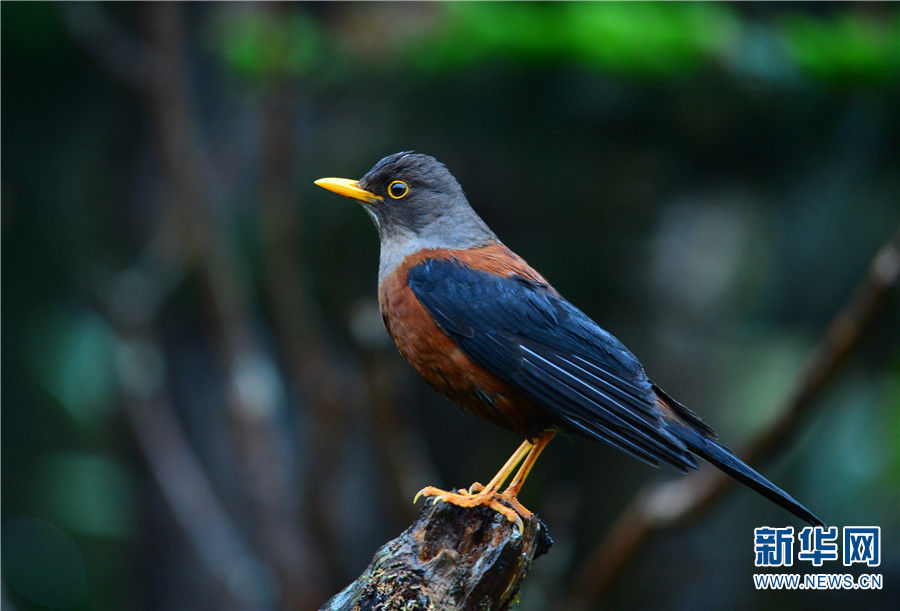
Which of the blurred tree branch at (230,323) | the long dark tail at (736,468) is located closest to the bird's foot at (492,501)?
the long dark tail at (736,468)

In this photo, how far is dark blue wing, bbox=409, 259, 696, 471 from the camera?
2982 mm

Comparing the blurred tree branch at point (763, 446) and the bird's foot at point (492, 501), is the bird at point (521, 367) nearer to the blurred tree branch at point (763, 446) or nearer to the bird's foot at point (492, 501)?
the bird's foot at point (492, 501)

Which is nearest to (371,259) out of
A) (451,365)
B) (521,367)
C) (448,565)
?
(451,365)

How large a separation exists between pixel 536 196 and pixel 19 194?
4.46 m

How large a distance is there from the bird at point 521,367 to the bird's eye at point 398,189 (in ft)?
0.92

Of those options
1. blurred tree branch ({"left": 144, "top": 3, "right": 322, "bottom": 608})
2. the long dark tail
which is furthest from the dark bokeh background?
the long dark tail

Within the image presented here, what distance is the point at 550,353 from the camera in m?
3.17

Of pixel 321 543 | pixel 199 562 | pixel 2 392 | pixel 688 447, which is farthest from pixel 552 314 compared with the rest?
pixel 2 392

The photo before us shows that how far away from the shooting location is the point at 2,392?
771cm

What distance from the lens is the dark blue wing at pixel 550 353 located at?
117 inches

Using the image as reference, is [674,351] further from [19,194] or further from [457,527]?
[19,194]

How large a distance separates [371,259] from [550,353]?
3652 millimetres

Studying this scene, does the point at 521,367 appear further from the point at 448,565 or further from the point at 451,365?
the point at 448,565

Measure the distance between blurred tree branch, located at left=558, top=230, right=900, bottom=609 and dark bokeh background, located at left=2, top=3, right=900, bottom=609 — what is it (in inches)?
6.5
